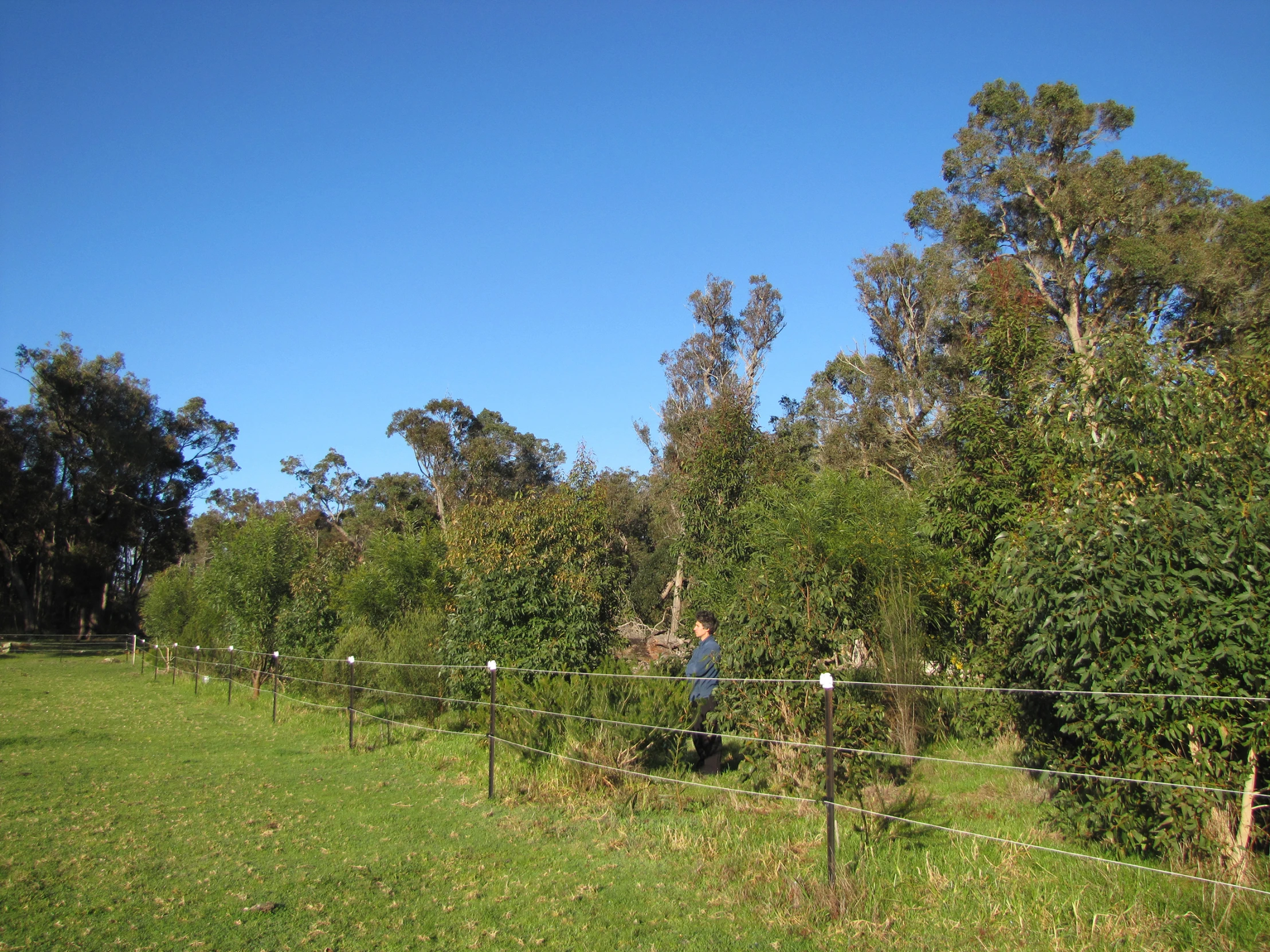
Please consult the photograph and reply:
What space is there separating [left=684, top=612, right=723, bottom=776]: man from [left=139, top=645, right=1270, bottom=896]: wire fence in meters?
0.16

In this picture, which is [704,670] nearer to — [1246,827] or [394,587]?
[1246,827]

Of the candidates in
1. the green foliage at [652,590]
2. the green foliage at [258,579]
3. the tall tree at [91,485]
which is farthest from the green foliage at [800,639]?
the tall tree at [91,485]

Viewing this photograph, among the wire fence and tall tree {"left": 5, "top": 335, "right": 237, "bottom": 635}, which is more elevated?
tall tree {"left": 5, "top": 335, "right": 237, "bottom": 635}

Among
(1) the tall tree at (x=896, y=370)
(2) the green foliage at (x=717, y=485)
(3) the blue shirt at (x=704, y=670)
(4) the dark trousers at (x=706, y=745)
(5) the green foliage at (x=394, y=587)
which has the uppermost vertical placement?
(1) the tall tree at (x=896, y=370)

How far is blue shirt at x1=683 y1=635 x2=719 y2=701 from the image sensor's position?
336 inches

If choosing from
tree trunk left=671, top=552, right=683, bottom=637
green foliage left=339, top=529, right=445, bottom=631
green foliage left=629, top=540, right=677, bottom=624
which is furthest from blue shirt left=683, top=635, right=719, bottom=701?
green foliage left=629, top=540, right=677, bottom=624

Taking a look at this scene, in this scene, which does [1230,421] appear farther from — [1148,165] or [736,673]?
[1148,165]

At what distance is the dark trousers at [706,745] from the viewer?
335 inches

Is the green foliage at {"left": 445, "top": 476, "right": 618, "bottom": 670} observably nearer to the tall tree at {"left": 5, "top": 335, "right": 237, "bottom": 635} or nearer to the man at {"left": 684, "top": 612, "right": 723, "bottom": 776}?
the man at {"left": 684, "top": 612, "right": 723, "bottom": 776}

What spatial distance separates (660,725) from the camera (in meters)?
8.36

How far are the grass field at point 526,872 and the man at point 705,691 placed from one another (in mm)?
863

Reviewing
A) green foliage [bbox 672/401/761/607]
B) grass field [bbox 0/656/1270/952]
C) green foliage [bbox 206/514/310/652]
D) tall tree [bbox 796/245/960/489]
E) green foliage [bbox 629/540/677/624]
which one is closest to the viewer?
grass field [bbox 0/656/1270/952]

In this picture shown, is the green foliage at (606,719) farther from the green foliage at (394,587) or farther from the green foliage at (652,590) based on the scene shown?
the green foliage at (652,590)

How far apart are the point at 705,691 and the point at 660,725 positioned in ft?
1.89
